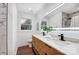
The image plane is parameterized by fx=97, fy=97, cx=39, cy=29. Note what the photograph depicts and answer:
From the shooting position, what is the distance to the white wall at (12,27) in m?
1.65

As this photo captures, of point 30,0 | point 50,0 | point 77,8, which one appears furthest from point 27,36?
point 77,8

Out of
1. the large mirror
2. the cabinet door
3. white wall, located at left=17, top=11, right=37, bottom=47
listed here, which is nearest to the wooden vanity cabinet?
the cabinet door

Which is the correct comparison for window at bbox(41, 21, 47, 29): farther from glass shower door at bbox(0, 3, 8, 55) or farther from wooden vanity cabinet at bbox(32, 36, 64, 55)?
glass shower door at bbox(0, 3, 8, 55)

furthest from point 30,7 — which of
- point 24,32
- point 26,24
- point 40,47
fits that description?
point 40,47

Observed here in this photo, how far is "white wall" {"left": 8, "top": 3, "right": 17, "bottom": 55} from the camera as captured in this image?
1650 millimetres

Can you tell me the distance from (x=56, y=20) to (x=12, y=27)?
770 mm

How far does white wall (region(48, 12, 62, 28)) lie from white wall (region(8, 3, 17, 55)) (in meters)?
0.62

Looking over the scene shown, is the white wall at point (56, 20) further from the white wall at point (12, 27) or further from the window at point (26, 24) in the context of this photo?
the white wall at point (12, 27)

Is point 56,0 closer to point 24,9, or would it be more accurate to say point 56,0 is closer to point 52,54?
point 24,9

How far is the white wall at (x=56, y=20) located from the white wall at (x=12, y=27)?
623 mm

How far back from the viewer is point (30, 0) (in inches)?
64.5

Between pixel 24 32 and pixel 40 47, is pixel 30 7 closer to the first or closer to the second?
pixel 24 32

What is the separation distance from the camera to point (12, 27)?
1.67 m

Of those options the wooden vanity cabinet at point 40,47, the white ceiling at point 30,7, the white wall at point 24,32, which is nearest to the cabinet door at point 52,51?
the wooden vanity cabinet at point 40,47
